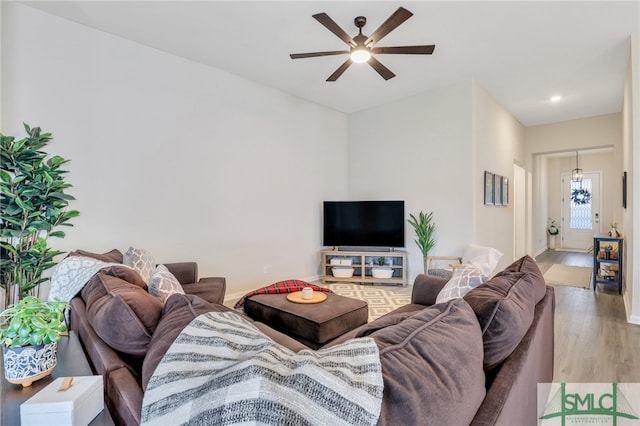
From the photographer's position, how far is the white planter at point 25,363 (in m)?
0.98

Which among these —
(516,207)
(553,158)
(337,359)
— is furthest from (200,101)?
(553,158)

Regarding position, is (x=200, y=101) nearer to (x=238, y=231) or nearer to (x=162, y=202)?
(x=162, y=202)

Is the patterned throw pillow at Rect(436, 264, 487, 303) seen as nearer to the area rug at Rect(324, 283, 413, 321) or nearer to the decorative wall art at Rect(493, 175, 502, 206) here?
the area rug at Rect(324, 283, 413, 321)

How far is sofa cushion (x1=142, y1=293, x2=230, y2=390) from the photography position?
0.88 m

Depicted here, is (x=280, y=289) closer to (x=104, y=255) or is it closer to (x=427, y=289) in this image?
(x=427, y=289)

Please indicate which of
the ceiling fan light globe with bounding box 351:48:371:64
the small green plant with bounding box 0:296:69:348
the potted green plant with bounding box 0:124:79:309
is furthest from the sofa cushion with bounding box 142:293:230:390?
the ceiling fan light globe with bounding box 351:48:371:64

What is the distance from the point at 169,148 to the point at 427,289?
3.05 meters

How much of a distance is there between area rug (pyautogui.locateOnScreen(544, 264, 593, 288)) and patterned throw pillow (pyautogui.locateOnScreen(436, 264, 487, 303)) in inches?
162

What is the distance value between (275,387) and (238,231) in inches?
141

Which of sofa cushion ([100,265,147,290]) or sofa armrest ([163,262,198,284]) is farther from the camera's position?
sofa armrest ([163,262,198,284])

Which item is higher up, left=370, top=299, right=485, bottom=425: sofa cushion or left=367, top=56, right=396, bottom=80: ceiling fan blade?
left=367, top=56, right=396, bottom=80: ceiling fan blade

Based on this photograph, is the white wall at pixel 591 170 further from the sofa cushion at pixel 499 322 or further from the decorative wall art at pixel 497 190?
the sofa cushion at pixel 499 322

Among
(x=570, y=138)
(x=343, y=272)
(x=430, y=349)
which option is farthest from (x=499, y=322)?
(x=570, y=138)

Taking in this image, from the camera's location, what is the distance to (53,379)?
106 cm
